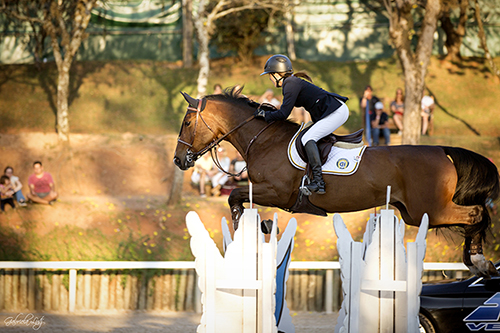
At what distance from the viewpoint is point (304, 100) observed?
181 inches

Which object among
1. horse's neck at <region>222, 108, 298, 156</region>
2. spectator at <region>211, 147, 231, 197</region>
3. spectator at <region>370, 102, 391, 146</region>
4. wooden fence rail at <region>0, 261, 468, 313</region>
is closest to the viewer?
horse's neck at <region>222, 108, 298, 156</region>

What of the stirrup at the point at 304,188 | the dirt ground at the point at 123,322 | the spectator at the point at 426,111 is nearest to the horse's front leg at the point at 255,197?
the stirrup at the point at 304,188

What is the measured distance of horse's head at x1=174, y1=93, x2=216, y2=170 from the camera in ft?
15.8

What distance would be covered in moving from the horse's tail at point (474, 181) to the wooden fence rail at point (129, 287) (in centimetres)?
326

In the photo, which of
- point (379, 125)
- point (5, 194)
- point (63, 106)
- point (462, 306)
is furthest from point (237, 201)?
point (63, 106)

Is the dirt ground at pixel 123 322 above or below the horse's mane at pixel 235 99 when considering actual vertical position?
below

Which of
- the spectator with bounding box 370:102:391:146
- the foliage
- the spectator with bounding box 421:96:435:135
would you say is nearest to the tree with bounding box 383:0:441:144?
the spectator with bounding box 370:102:391:146

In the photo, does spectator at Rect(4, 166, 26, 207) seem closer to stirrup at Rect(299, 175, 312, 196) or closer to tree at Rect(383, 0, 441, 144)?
stirrup at Rect(299, 175, 312, 196)

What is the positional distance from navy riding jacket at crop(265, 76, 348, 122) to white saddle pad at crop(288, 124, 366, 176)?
12.7 inches

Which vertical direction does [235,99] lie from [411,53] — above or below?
below

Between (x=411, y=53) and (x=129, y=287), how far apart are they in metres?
7.15

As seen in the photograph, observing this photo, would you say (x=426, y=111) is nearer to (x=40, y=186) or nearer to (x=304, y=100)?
(x=40, y=186)

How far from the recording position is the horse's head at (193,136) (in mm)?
4805

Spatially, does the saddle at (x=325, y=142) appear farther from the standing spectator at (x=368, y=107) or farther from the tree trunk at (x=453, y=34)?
the tree trunk at (x=453, y=34)
